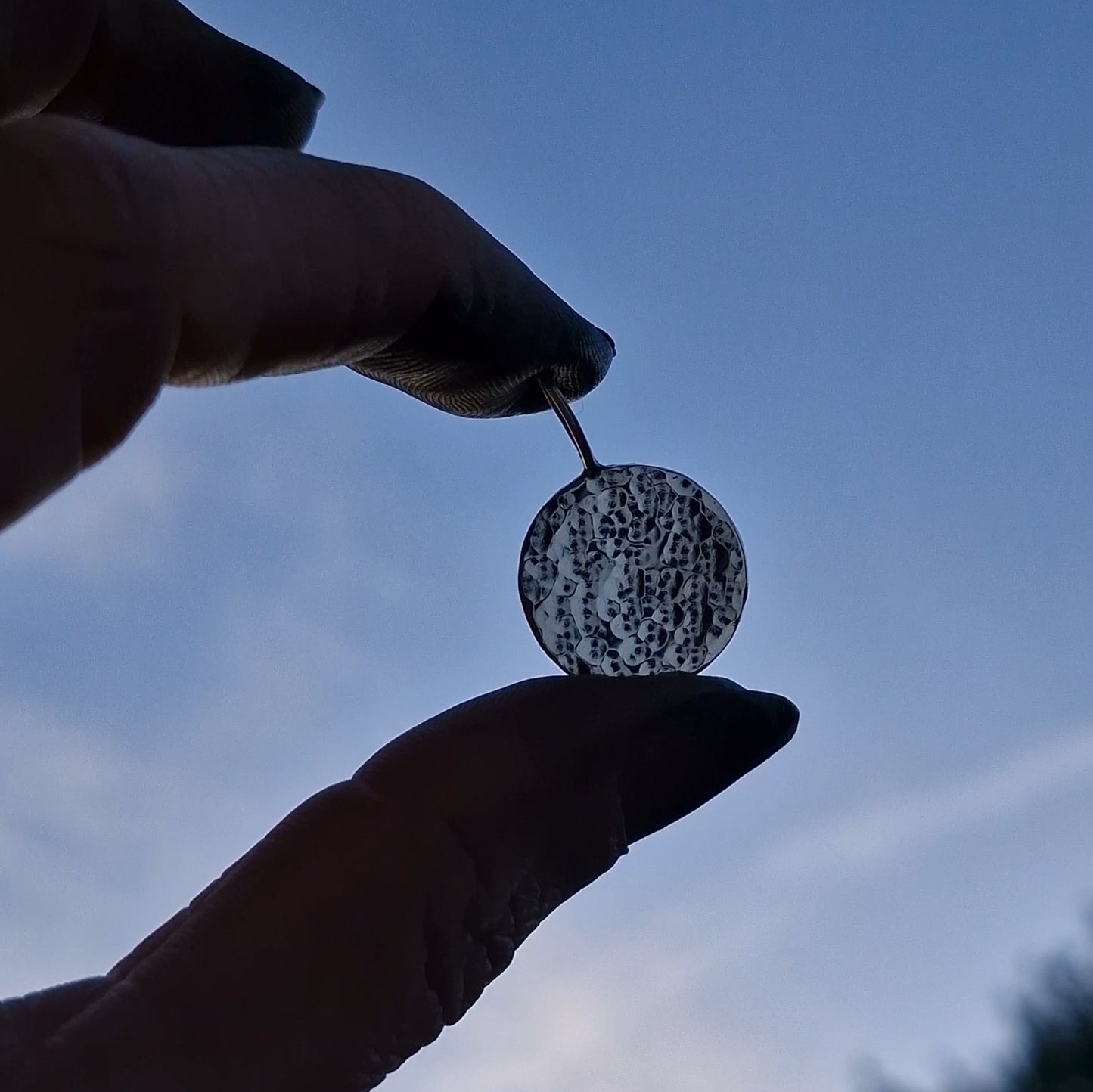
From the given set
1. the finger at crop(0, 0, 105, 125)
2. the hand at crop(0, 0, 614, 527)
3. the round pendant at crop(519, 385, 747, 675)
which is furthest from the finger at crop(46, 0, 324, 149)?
the round pendant at crop(519, 385, 747, 675)

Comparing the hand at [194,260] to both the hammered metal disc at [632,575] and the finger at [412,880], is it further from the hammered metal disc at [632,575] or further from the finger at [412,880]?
the finger at [412,880]

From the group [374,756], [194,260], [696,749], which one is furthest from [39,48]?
[696,749]

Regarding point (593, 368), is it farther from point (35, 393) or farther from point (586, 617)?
point (35, 393)

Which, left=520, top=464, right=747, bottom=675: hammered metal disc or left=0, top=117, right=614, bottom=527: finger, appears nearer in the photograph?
left=0, top=117, right=614, bottom=527: finger

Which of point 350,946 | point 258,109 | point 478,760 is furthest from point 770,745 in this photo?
point 258,109

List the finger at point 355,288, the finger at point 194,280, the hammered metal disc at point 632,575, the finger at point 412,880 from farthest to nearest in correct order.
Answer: the hammered metal disc at point 632,575
the finger at point 412,880
the finger at point 355,288
the finger at point 194,280

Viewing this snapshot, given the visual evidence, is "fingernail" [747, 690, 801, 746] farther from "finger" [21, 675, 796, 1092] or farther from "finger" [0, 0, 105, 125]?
"finger" [0, 0, 105, 125]

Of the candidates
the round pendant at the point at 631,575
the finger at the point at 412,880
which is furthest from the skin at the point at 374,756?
the round pendant at the point at 631,575
